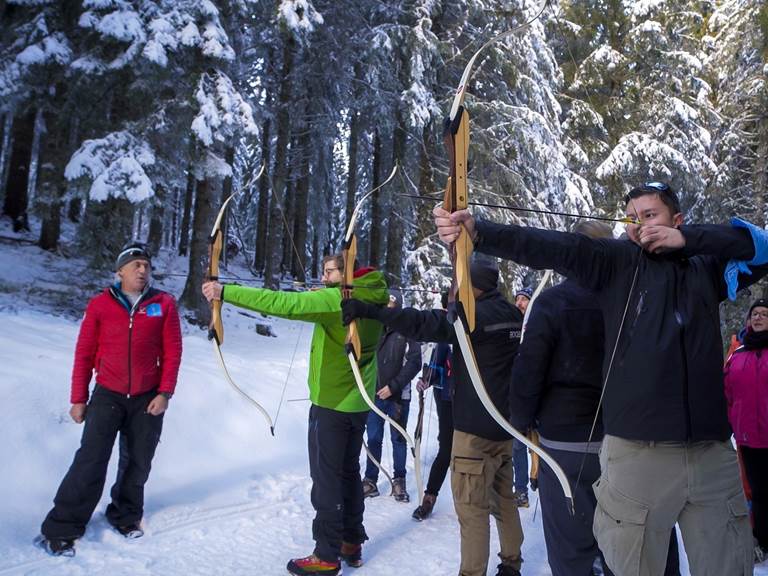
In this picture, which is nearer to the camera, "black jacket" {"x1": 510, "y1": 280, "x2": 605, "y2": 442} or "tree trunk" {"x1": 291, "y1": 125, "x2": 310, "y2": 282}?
"black jacket" {"x1": 510, "y1": 280, "x2": 605, "y2": 442}

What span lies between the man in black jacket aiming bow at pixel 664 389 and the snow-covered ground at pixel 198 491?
191 cm

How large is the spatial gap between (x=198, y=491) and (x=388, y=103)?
26.2 ft

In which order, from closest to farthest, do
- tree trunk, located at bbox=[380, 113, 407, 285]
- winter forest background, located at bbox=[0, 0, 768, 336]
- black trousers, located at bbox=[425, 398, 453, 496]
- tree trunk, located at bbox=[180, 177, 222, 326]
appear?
black trousers, located at bbox=[425, 398, 453, 496], winter forest background, located at bbox=[0, 0, 768, 336], tree trunk, located at bbox=[180, 177, 222, 326], tree trunk, located at bbox=[380, 113, 407, 285]

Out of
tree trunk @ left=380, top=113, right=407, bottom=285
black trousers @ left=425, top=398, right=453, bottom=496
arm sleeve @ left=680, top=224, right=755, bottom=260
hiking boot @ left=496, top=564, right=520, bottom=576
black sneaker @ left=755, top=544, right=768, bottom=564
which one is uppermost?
tree trunk @ left=380, top=113, right=407, bottom=285

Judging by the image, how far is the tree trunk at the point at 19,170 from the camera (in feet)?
39.8

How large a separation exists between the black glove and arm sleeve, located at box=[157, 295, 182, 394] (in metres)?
1.42

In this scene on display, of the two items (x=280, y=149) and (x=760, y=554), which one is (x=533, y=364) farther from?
(x=280, y=149)

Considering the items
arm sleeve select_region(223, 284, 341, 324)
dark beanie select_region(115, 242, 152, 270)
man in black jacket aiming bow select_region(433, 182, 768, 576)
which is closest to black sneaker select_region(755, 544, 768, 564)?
man in black jacket aiming bow select_region(433, 182, 768, 576)

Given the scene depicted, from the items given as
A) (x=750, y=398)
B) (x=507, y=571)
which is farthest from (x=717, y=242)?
(x=750, y=398)

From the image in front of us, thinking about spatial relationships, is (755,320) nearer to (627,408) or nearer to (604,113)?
(627,408)

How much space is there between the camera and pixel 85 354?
3.90 meters

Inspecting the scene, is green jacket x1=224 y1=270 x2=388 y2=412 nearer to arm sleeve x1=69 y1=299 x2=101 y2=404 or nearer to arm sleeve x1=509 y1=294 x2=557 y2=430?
arm sleeve x1=509 y1=294 x2=557 y2=430

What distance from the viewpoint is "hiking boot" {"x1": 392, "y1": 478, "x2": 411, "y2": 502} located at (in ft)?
16.5

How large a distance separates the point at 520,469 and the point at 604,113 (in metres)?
10.5
